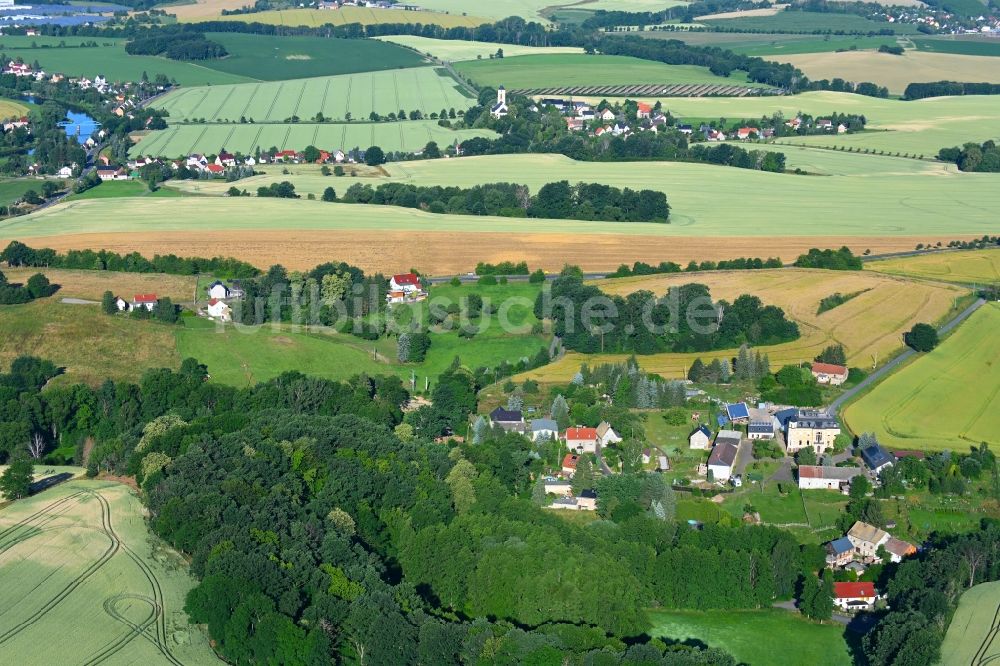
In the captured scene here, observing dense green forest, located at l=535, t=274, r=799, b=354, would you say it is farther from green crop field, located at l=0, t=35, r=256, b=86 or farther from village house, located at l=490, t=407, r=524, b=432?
green crop field, located at l=0, t=35, r=256, b=86

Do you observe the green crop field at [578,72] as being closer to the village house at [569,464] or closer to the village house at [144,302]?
the village house at [144,302]

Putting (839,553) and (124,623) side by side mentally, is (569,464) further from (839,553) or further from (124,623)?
(124,623)

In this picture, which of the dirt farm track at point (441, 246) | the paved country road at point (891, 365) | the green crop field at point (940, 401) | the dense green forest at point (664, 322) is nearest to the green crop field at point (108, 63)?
the dirt farm track at point (441, 246)

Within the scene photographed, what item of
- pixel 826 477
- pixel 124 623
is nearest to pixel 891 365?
pixel 826 477

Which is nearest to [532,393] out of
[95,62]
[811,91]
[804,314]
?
[804,314]

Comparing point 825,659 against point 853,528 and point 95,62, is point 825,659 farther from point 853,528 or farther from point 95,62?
point 95,62
